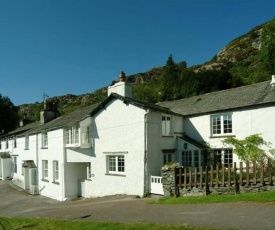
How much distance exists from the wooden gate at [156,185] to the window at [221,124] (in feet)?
23.0

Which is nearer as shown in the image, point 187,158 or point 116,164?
point 116,164

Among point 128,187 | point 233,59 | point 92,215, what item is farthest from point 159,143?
point 233,59

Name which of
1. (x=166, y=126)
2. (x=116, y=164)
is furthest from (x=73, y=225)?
(x=166, y=126)

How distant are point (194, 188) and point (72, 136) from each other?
1185cm

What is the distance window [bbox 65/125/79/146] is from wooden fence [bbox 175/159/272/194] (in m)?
10.0

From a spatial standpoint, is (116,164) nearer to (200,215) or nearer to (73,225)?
(73,225)

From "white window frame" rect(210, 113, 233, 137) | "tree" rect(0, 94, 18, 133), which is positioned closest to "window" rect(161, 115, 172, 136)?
"white window frame" rect(210, 113, 233, 137)

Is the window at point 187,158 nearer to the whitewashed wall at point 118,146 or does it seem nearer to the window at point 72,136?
the whitewashed wall at point 118,146

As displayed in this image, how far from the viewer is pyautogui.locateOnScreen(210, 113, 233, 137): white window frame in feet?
71.7

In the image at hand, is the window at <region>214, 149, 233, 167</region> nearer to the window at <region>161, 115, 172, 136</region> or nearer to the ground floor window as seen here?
the ground floor window

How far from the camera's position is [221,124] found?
72.4 ft

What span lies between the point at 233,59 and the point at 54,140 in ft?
277

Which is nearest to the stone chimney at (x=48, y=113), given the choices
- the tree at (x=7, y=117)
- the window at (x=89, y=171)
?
the window at (x=89, y=171)

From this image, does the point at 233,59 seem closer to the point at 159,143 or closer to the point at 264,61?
the point at 264,61
